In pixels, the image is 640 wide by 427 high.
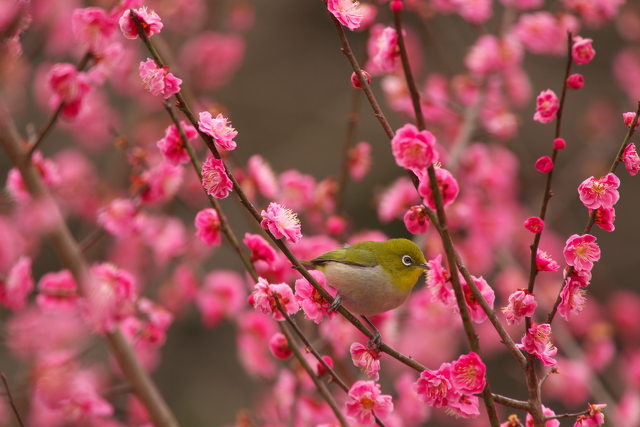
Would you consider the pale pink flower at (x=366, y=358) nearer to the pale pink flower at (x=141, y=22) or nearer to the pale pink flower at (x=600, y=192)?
the pale pink flower at (x=600, y=192)

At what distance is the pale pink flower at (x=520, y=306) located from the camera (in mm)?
1757

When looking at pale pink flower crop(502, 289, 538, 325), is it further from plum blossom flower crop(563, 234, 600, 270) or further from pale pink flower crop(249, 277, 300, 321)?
pale pink flower crop(249, 277, 300, 321)

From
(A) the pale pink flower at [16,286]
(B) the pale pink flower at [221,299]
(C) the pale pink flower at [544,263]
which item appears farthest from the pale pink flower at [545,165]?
(B) the pale pink flower at [221,299]

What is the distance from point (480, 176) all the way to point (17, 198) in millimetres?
2757

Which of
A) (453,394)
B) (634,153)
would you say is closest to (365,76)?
(634,153)

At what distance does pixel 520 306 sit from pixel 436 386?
0.31 m

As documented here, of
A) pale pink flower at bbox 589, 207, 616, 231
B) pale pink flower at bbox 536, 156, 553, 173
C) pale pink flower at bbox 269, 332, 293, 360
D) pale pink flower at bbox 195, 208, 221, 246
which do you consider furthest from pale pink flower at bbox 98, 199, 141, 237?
pale pink flower at bbox 589, 207, 616, 231

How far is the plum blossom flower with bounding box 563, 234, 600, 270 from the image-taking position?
1709mm

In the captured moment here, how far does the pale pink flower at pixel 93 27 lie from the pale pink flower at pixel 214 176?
955mm

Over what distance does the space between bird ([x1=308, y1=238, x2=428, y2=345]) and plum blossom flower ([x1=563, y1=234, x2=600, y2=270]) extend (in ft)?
2.57

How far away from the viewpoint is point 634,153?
1717 millimetres

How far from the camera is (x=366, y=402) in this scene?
1.98 meters

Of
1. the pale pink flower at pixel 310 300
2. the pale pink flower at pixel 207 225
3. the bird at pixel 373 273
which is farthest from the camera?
the bird at pixel 373 273

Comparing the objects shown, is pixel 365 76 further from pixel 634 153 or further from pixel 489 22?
pixel 489 22
